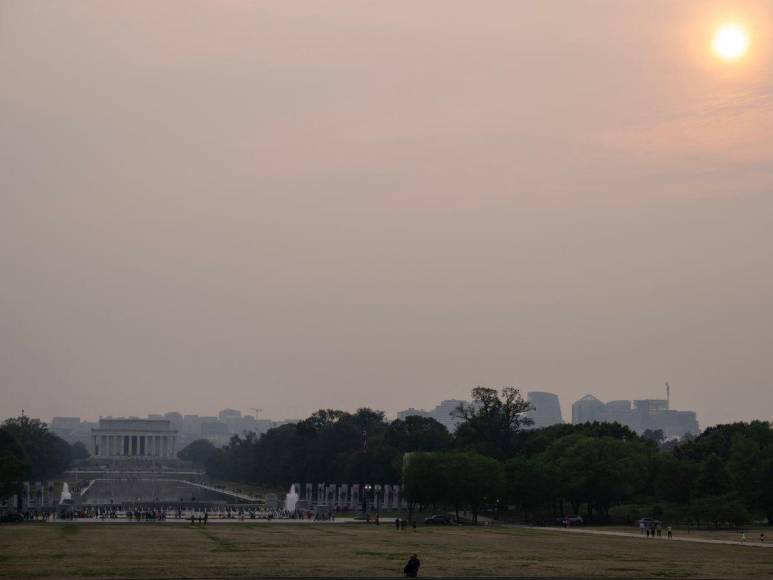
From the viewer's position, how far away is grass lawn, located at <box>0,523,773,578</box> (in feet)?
178

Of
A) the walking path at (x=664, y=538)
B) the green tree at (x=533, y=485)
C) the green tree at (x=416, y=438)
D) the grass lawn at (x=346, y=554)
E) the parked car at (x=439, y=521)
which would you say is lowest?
the grass lawn at (x=346, y=554)

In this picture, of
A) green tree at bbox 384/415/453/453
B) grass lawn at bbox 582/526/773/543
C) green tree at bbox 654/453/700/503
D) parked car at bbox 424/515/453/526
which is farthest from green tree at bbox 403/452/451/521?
green tree at bbox 384/415/453/453

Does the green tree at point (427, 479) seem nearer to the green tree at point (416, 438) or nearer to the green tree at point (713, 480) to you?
the green tree at point (713, 480)

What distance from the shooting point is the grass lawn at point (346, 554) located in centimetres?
5416

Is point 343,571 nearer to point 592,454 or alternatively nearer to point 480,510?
point 592,454

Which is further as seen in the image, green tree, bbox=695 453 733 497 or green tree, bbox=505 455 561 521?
green tree, bbox=505 455 561 521

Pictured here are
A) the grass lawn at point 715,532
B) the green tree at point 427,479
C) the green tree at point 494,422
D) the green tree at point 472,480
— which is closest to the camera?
the grass lawn at point 715,532

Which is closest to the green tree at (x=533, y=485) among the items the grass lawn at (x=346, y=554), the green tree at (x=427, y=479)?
the green tree at (x=427, y=479)

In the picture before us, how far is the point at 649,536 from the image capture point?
8412cm

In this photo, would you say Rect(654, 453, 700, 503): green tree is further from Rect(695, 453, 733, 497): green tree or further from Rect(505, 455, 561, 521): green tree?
Rect(505, 455, 561, 521): green tree

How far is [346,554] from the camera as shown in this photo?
2542 inches

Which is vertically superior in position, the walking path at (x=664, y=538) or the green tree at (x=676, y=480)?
the green tree at (x=676, y=480)

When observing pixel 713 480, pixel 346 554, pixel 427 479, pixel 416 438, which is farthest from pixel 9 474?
pixel 416 438

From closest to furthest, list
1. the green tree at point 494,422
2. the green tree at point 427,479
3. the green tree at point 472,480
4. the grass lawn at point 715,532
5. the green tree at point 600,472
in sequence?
the grass lawn at point 715,532
the green tree at point 472,480
the green tree at point 427,479
the green tree at point 600,472
the green tree at point 494,422
